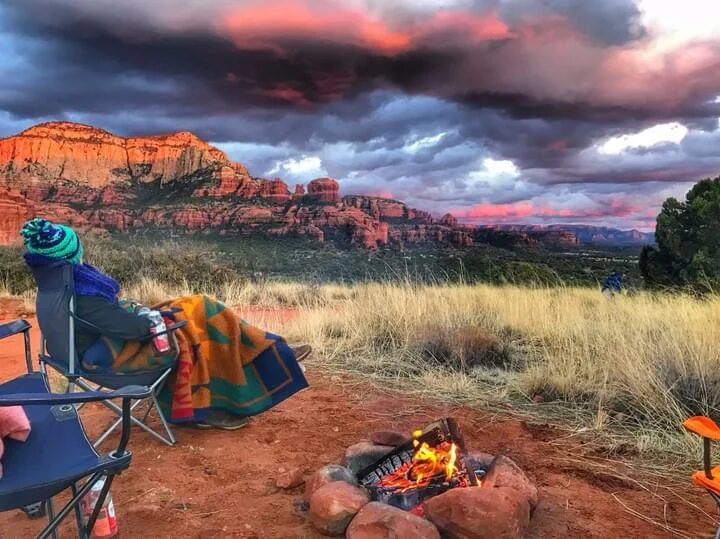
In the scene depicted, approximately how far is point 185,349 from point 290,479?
1150 millimetres

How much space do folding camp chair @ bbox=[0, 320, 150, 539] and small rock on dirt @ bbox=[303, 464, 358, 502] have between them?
1023 mm

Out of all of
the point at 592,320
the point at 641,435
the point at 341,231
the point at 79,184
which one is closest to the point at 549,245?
the point at 341,231

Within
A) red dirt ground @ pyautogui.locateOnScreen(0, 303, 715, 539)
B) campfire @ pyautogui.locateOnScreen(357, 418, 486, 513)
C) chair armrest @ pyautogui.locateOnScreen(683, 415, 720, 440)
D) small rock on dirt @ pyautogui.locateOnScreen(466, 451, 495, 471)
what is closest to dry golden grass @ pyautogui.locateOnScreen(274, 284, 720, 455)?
red dirt ground @ pyautogui.locateOnScreen(0, 303, 715, 539)

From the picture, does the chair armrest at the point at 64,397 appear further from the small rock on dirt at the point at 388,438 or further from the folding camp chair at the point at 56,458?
the small rock on dirt at the point at 388,438

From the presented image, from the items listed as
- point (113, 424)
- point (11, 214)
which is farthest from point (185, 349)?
point (11, 214)

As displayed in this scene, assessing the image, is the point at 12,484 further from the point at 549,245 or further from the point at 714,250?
the point at 549,245

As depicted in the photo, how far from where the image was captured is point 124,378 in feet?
11.0

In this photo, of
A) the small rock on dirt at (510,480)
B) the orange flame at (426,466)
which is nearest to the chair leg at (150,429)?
the orange flame at (426,466)

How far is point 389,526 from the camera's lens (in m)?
2.27

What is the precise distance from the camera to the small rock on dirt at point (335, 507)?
97.7 inches

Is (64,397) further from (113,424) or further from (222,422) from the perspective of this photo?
(222,422)

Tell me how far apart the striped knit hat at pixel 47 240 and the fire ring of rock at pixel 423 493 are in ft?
6.16

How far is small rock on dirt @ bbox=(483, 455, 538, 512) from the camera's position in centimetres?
260

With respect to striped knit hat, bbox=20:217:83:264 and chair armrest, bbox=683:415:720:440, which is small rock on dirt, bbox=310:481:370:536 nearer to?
chair armrest, bbox=683:415:720:440
